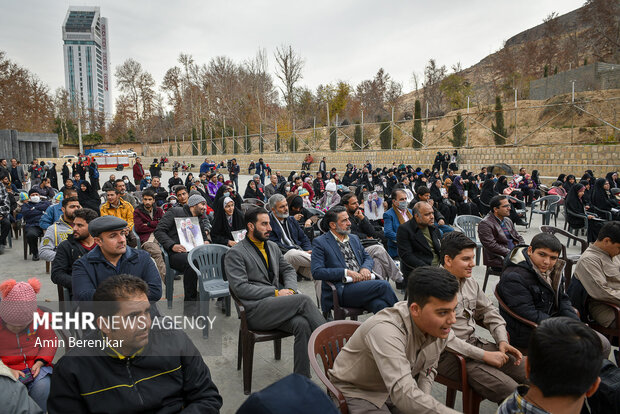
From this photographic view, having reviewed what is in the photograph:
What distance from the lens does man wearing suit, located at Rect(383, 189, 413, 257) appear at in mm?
5488

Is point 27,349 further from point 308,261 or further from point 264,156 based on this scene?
point 264,156

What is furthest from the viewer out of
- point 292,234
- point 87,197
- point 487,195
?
point 487,195

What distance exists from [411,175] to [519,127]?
67.2ft

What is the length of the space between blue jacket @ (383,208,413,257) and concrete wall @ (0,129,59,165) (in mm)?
30368

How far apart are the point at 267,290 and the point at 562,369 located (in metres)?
2.19

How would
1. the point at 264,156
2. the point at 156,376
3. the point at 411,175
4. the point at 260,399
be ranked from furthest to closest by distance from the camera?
1. the point at 264,156
2. the point at 411,175
3. the point at 156,376
4. the point at 260,399

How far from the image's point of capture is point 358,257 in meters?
4.07

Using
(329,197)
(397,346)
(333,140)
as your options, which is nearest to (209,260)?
(397,346)

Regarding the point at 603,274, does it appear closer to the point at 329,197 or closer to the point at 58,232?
the point at 58,232

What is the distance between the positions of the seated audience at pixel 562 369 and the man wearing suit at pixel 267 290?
67.8 inches

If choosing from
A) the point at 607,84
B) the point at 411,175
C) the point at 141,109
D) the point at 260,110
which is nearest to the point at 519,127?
the point at 607,84

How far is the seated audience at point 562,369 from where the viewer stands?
142 centimetres

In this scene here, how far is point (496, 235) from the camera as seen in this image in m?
4.91

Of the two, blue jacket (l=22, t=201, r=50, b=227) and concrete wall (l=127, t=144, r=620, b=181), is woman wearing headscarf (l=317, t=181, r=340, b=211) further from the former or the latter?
concrete wall (l=127, t=144, r=620, b=181)
